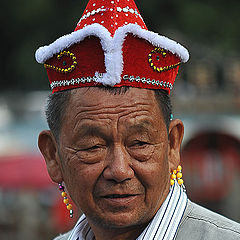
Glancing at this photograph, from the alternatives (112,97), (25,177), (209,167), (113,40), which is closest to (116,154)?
(112,97)

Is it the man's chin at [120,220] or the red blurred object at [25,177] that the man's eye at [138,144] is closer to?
the man's chin at [120,220]

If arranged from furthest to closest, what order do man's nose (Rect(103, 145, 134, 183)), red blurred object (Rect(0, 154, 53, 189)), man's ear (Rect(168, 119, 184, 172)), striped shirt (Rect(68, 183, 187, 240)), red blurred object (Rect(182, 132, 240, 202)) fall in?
red blurred object (Rect(182, 132, 240, 202))
red blurred object (Rect(0, 154, 53, 189))
man's ear (Rect(168, 119, 184, 172))
striped shirt (Rect(68, 183, 187, 240))
man's nose (Rect(103, 145, 134, 183))

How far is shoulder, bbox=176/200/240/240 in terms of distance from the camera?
2.02m

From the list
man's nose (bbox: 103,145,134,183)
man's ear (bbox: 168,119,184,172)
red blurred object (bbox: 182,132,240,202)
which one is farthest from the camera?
red blurred object (bbox: 182,132,240,202)

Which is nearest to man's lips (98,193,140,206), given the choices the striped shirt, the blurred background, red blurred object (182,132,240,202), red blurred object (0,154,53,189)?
the striped shirt

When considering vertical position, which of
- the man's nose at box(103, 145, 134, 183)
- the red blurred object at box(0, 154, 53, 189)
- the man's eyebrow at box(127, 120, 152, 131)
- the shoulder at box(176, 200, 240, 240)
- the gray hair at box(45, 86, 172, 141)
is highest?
the gray hair at box(45, 86, 172, 141)

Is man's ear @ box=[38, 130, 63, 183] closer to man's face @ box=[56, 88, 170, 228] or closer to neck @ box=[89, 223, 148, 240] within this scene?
man's face @ box=[56, 88, 170, 228]

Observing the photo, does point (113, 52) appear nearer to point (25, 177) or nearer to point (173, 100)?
point (25, 177)

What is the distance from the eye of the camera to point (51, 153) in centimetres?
233

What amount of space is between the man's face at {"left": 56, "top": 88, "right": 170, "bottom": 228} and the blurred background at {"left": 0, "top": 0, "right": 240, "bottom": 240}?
1.64 feet

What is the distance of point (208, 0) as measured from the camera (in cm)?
2572

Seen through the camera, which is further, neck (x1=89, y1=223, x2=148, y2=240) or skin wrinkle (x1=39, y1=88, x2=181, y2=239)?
neck (x1=89, y1=223, x2=148, y2=240)

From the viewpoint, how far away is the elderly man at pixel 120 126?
2.01 metres

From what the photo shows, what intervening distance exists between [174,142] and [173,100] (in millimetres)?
12246
